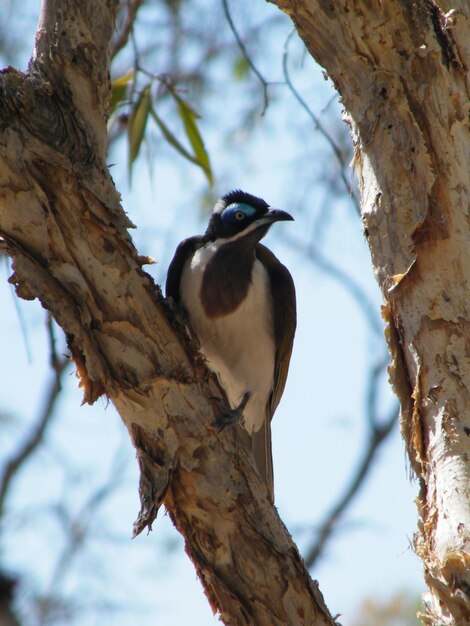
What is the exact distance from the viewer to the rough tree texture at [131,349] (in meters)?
2.52

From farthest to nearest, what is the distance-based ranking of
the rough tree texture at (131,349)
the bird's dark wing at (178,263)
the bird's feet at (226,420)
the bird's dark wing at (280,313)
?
the bird's dark wing at (280,313), the bird's dark wing at (178,263), the bird's feet at (226,420), the rough tree texture at (131,349)

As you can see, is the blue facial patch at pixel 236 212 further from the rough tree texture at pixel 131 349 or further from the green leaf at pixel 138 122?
the rough tree texture at pixel 131 349

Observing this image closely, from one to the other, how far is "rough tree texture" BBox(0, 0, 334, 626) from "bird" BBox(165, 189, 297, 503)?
4.69ft

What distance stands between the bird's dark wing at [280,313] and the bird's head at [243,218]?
0.22 m

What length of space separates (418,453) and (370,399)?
6.48 meters

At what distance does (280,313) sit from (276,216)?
19.1 inches

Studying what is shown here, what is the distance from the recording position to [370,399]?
30.4 ft

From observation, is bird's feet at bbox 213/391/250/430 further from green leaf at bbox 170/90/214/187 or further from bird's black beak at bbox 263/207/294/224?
green leaf at bbox 170/90/214/187

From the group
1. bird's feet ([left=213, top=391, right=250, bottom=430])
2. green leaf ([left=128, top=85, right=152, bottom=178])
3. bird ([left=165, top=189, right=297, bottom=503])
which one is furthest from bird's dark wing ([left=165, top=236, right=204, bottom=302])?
bird's feet ([left=213, top=391, right=250, bottom=430])

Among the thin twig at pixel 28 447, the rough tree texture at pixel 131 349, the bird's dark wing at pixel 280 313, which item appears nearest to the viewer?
the rough tree texture at pixel 131 349

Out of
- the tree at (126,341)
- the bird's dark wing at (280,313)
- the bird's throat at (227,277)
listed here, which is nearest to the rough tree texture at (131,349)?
the tree at (126,341)

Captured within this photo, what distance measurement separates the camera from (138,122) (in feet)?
15.4

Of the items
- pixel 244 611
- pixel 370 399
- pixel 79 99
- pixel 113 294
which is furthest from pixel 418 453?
pixel 370 399

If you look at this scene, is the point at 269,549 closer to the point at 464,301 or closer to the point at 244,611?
the point at 244,611
